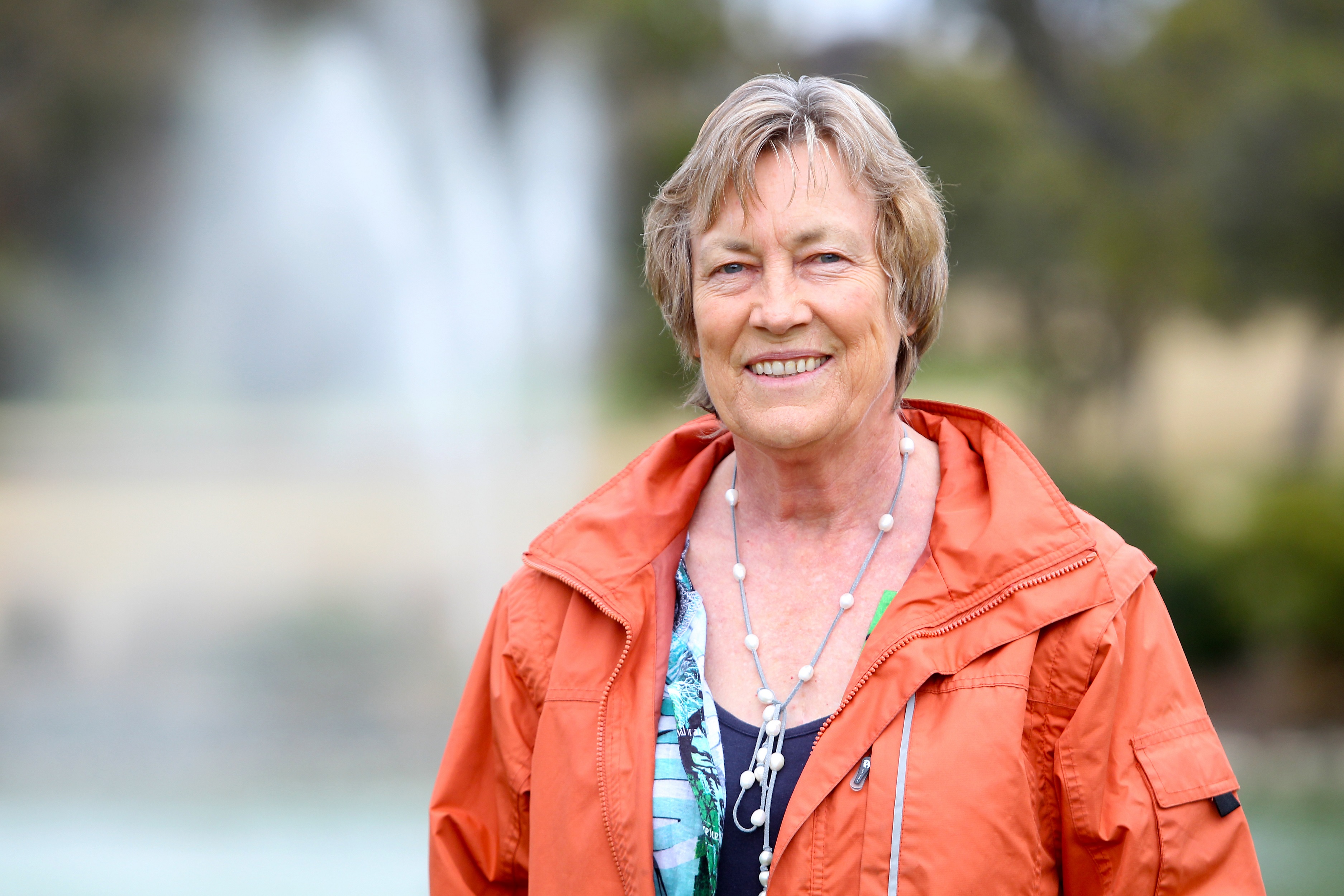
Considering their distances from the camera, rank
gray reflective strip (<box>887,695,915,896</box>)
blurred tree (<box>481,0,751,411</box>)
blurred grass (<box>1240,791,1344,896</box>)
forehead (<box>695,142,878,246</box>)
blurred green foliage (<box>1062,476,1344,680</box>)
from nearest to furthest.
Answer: gray reflective strip (<box>887,695,915,896</box>), forehead (<box>695,142,878,246</box>), blurred grass (<box>1240,791,1344,896</box>), blurred green foliage (<box>1062,476,1344,680</box>), blurred tree (<box>481,0,751,411</box>)

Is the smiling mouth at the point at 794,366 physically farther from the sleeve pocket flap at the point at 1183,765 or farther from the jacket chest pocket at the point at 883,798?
the sleeve pocket flap at the point at 1183,765

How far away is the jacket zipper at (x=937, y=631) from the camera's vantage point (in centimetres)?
165

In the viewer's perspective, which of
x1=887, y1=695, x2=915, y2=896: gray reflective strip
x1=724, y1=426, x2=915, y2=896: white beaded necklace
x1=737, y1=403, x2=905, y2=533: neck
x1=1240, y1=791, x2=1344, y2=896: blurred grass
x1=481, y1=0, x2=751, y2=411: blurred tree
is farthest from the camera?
x1=481, y1=0, x2=751, y2=411: blurred tree

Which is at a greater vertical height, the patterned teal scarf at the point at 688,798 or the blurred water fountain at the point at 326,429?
the blurred water fountain at the point at 326,429

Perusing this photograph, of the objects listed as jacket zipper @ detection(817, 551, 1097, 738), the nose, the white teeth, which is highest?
Answer: the nose

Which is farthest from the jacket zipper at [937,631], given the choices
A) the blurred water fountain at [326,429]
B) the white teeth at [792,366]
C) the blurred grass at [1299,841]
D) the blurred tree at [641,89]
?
the blurred tree at [641,89]

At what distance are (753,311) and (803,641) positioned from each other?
0.50 metres

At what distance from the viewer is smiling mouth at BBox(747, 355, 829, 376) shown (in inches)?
71.1

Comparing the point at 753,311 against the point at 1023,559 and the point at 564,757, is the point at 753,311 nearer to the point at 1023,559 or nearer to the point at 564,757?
the point at 1023,559

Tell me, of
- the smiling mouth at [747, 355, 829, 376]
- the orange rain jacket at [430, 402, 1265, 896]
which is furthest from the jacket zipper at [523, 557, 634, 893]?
the smiling mouth at [747, 355, 829, 376]

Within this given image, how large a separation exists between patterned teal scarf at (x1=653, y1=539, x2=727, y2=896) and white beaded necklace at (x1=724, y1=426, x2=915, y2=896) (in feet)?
0.14

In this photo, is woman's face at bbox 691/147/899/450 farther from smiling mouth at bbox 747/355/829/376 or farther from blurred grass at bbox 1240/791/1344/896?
blurred grass at bbox 1240/791/1344/896

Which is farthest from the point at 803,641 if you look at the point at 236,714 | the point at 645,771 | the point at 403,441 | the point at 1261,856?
the point at 403,441

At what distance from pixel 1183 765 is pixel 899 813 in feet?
1.22
